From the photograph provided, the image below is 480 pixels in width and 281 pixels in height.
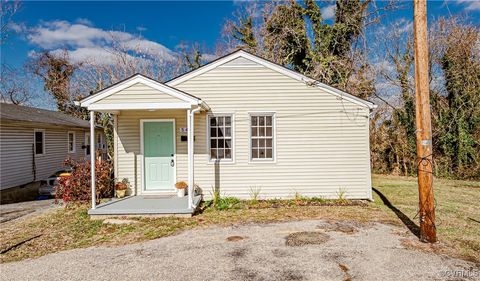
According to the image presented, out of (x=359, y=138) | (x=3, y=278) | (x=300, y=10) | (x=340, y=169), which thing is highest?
(x=300, y=10)

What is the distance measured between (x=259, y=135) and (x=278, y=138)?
0.61 meters

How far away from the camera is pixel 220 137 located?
29.7 feet

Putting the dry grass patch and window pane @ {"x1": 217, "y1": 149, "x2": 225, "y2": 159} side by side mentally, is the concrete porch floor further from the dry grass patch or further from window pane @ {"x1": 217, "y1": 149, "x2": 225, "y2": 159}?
the dry grass patch

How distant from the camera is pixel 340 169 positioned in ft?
29.5

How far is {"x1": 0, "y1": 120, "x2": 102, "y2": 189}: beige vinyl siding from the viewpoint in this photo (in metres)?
11.4

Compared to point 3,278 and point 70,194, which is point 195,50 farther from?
point 3,278

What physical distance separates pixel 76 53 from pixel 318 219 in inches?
1083

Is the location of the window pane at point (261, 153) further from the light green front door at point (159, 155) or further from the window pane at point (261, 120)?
the light green front door at point (159, 155)

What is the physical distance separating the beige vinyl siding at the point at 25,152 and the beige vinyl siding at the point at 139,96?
286 inches

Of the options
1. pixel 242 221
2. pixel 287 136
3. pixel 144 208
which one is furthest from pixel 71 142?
pixel 242 221

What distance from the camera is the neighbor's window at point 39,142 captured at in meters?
13.6

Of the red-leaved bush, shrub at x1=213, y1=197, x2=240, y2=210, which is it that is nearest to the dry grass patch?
shrub at x1=213, y1=197, x2=240, y2=210

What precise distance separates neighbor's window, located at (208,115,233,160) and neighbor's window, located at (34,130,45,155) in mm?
9901

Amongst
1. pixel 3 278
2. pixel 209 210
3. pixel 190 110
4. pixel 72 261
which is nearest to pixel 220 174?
pixel 209 210
